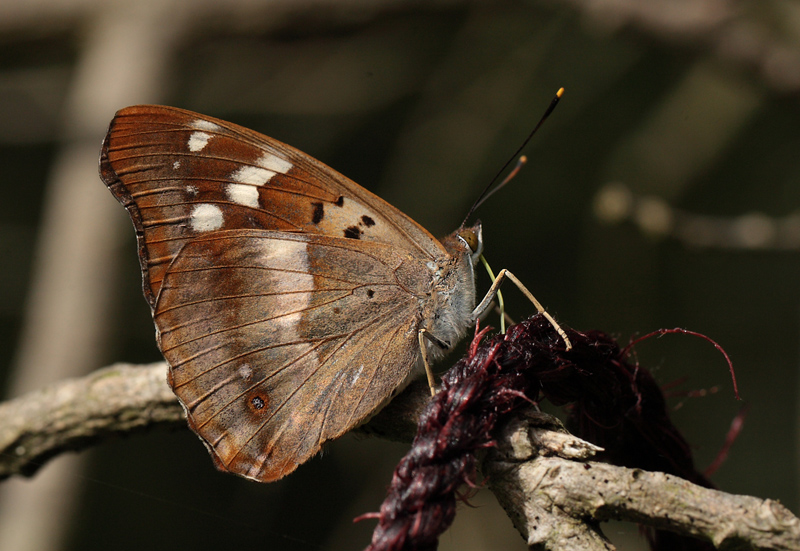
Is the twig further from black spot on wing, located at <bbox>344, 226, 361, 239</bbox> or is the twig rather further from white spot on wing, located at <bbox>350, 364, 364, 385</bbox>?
black spot on wing, located at <bbox>344, 226, 361, 239</bbox>

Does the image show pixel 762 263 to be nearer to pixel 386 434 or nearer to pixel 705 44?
pixel 705 44

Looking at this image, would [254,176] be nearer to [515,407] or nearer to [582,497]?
[515,407]

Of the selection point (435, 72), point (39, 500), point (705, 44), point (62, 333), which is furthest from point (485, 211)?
point (39, 500)

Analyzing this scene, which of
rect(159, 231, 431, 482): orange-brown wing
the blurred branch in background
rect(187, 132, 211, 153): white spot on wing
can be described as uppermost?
the blurred branch in background

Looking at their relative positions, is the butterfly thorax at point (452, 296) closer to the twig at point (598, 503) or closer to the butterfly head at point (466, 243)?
the butterfly head at point (466, 243)

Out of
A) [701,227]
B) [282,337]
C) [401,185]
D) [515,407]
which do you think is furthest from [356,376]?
[401,185]

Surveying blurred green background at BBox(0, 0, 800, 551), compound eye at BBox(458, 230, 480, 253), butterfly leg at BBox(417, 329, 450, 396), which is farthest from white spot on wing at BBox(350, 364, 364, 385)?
blurred green background at BBox(0, 0, 800, 551)
